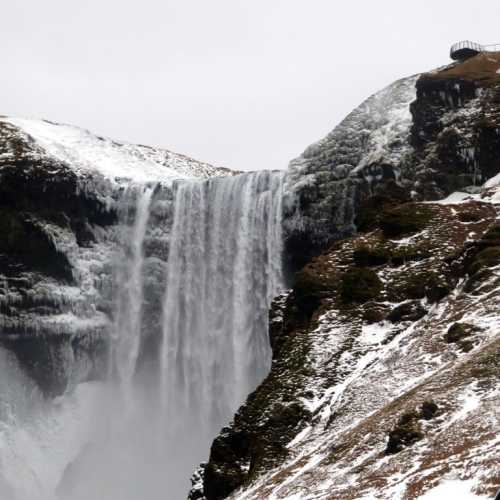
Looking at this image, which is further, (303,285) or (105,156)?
(105,156)

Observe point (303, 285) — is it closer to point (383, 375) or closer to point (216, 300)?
point (383, 375)

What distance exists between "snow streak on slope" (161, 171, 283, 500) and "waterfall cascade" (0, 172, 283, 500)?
106mm

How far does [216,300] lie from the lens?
89.8m

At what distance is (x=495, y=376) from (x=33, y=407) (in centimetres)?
6917

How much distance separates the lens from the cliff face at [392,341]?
3344 centimetres

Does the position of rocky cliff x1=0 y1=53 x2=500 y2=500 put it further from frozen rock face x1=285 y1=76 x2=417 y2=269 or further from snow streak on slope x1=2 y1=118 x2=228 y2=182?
snow streak on slope x1=2 y1=118 x2=228 y2=182

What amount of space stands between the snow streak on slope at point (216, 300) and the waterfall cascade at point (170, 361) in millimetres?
106

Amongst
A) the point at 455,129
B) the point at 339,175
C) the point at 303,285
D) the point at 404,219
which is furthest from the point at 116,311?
the point at 303,285

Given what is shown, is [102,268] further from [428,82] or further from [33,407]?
[428,82]

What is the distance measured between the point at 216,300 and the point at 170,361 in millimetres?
7463

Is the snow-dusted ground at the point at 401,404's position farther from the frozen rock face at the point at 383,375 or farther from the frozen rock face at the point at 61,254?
the frozen rock face at the point at 61,254

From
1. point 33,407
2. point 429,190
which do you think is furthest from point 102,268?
point 429,190

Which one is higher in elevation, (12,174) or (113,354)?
(12,174)

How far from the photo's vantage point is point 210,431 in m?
87.0
